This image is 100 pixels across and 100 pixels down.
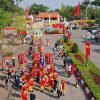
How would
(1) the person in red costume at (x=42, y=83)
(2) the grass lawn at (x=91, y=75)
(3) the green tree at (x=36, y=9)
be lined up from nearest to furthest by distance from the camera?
1. (2) the grass lawn at (x=91, y=75)
2. (1) the person in red costume at (x=42, y=83)
3. (3) the green tree at (x=36, y=9)

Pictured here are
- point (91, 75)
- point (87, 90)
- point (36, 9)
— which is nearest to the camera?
point (87, 90)

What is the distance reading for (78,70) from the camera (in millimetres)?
34312

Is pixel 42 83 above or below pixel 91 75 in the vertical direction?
above

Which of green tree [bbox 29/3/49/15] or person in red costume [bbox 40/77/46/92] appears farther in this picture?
green tree [bbox 29/3/49/15]

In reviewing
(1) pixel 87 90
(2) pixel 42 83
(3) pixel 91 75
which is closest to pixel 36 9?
(3) pixel 91 75

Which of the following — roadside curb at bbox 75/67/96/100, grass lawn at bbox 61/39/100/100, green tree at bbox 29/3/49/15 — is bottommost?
roadside curb at bbox 75/67/96/100

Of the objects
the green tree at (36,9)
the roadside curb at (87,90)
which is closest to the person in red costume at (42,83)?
the roadside curb at (87,90)

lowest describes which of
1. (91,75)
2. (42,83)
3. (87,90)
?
(87,90)

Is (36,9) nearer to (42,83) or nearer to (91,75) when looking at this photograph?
(91,75)

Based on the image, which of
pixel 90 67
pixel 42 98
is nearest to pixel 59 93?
pixel 42 98

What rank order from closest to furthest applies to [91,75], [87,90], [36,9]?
[87,90]
[91,75]
[36,9]

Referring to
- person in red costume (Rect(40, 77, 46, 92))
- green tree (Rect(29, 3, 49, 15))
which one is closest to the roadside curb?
person in red costume (Rect(40, 77, 46, 92))

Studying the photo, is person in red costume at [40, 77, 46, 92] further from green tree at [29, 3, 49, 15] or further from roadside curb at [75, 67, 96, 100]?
green tree at [29, 3, 49, 15]

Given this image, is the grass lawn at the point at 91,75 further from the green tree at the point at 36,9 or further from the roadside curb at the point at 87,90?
the green tree at the point at 36,9
